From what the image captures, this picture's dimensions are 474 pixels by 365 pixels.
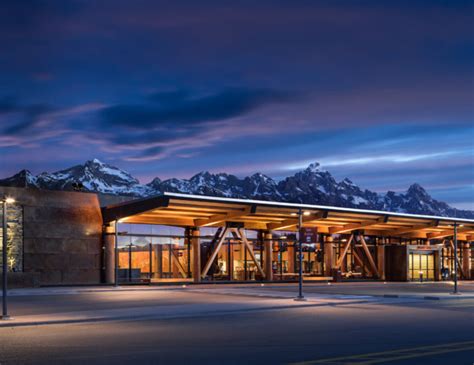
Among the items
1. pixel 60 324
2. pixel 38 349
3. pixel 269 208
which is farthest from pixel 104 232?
pixel 38 349

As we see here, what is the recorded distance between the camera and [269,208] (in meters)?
56.7

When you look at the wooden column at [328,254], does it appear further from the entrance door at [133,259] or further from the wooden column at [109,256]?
the wooden column at [109,256]

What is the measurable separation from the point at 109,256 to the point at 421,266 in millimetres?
33006

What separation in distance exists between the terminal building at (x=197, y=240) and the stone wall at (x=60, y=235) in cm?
8

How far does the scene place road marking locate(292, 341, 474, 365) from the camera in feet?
44.1

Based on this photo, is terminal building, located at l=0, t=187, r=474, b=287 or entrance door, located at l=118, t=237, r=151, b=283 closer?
terminal building, located at l=0, t=187, r=474, b=287

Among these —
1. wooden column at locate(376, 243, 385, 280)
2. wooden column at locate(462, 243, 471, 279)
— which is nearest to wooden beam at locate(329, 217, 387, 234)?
wooden column at locate(376, 243, 385, 280)

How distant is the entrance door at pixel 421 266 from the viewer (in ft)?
234

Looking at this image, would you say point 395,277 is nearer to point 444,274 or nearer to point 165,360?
point 444,274

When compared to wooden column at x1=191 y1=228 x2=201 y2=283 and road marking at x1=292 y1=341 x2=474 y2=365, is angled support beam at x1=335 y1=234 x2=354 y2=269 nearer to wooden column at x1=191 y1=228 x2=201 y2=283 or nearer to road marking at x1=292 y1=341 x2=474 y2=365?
wooden column at x1=191 y1=228 x2=201 y2=283

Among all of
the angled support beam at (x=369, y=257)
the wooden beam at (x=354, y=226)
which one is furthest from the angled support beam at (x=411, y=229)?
the wooden beam at (x=354, y=226)

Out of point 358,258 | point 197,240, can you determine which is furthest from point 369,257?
point 197,240

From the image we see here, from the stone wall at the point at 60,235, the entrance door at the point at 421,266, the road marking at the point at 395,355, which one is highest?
the stone wall at the point at 60,235

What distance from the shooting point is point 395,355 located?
14.3 metres
